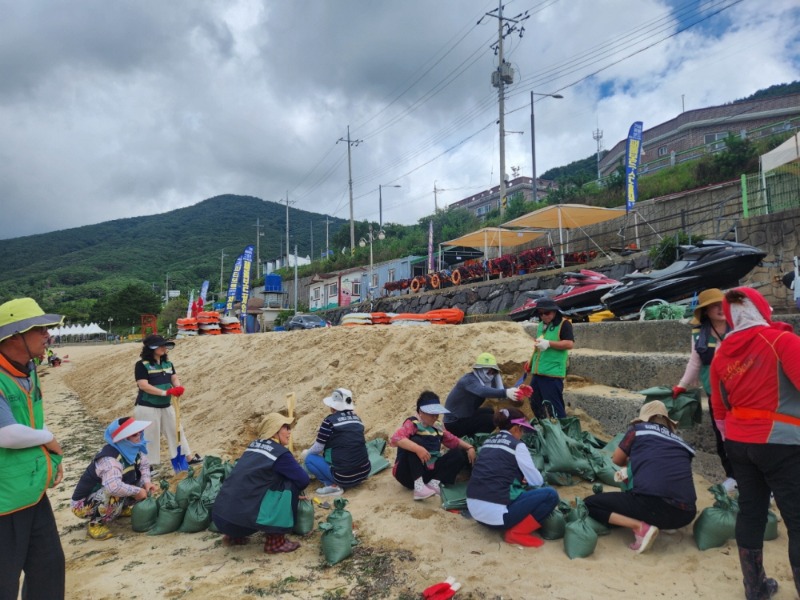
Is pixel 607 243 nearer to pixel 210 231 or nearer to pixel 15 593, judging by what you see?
pixel 15 593

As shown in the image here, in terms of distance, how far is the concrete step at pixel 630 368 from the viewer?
16.1ft

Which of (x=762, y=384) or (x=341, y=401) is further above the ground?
(x=762, y=384)

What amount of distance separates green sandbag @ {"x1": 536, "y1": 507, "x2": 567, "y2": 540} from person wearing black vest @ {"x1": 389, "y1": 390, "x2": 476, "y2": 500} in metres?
0.94

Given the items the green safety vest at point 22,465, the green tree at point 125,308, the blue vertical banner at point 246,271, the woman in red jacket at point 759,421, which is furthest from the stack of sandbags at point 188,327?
the green tree at point 125,308

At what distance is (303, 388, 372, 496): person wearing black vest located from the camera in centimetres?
457

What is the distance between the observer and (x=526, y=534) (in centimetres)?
336

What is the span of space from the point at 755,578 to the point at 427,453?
239 centimetres

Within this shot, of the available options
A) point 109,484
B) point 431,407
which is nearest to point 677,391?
point 431,407

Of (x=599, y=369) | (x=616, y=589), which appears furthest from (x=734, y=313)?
(x=599, y=369)

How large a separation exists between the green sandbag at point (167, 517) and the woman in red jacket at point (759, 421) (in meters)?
3.97

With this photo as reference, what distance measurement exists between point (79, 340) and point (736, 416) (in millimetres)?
59578

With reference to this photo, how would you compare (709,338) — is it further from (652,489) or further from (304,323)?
(304,323)

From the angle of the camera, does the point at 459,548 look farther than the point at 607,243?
No

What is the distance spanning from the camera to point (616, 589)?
9.14 ft
